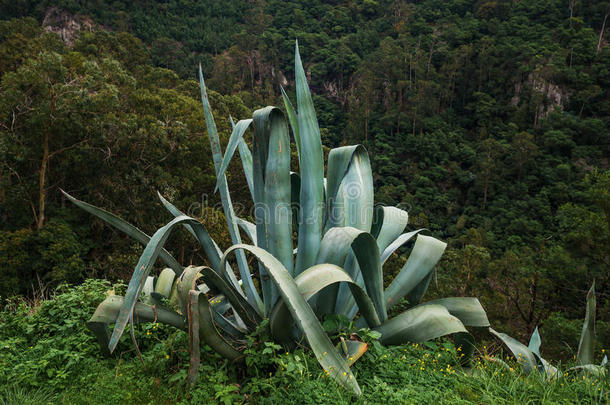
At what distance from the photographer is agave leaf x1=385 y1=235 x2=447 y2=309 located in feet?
7.66

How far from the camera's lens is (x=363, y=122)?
38.8m

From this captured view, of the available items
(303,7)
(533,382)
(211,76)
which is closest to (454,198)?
(211,76)

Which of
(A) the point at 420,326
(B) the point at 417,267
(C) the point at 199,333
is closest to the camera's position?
(C) the point at 199,333

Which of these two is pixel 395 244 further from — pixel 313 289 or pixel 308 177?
pixel 313 289

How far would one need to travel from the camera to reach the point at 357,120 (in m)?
38.7

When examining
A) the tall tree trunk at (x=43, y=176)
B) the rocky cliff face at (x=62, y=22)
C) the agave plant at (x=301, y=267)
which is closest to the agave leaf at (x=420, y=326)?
the agave plant at (x=301, y=267)

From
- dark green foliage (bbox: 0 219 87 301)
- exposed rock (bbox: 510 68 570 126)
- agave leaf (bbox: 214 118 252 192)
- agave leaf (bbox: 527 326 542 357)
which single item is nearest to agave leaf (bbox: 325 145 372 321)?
agave leaf (bbox: 214 118 252 192)

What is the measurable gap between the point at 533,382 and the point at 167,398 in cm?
160

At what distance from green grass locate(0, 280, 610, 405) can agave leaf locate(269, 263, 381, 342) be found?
11cm

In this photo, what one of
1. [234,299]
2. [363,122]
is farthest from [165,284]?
[363,122]

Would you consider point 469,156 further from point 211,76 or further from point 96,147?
point 96,147

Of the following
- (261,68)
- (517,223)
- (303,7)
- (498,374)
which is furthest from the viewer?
(303,7)

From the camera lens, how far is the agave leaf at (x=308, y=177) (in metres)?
2.13

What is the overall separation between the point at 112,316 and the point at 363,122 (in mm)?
38335
